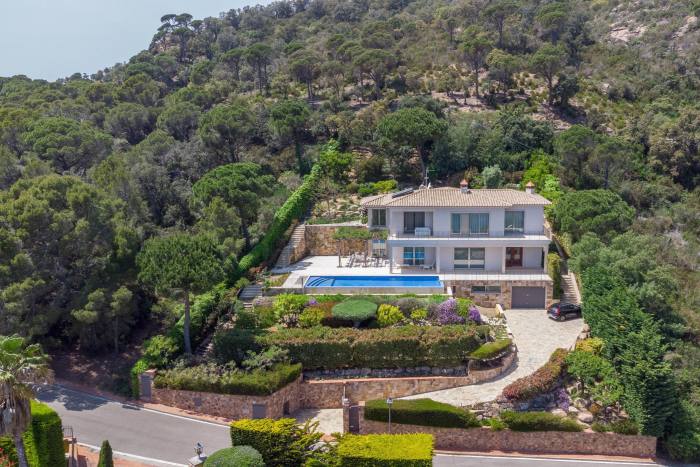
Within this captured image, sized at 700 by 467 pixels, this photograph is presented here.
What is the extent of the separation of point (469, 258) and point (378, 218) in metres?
8.18

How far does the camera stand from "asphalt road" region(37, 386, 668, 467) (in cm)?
2578

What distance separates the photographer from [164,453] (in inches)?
1016

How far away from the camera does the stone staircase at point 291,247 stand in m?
43.8

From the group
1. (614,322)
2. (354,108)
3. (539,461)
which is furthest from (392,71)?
(539,461)

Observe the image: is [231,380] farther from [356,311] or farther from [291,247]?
[291,247]

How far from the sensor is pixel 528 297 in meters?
37.7

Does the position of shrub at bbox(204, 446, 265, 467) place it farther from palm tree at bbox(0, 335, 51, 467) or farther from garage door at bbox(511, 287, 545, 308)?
garage door at bbox(511, 287, 545, 308)

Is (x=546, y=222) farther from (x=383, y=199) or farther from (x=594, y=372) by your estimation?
(x=594, y=372)

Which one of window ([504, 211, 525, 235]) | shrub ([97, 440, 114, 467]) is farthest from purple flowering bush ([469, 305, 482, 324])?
shrub ([97, 440, 114, 467])

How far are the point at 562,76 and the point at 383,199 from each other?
3277 cm

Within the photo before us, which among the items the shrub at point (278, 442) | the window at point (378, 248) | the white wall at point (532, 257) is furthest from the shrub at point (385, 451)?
the window at point (378, 248)

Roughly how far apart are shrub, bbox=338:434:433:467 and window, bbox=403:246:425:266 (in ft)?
58.0

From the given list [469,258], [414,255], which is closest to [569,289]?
[469,258]

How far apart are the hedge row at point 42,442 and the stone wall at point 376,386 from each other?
1132 centimetres
